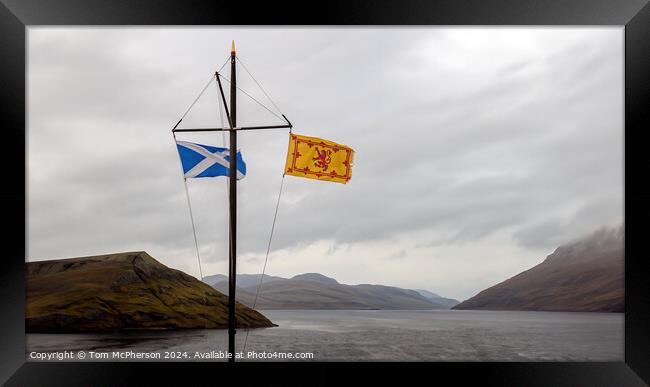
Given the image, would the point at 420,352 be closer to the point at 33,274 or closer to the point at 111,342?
the point at 111,342

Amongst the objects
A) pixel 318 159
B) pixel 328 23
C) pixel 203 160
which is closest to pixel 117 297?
pixel 203 160

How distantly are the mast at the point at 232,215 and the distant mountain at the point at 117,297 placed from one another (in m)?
3.95

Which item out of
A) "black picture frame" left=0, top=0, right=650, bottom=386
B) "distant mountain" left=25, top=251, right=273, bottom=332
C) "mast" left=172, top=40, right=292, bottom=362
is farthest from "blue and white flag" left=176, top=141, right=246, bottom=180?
"distant mountain" left=25, top=251, right=273, bottom=332

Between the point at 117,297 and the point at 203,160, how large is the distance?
4820mm

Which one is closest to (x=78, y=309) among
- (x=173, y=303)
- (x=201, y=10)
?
(x=173, y=303)

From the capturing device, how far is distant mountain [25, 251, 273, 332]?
9.61 metres

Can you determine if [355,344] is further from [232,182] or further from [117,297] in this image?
[232,182]

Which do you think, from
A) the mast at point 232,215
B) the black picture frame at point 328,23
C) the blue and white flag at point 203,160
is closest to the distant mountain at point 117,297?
the black picture frame at point 328,23

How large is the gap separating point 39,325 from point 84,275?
1263mm

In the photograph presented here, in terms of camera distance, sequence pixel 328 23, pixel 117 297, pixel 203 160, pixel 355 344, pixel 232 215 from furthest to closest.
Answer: pixel 355 344 → pixel 117 297 → pixel 203 160 → pixel 232 215 → pixel 328 23

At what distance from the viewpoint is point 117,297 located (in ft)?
33.2

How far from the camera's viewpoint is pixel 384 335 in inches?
499

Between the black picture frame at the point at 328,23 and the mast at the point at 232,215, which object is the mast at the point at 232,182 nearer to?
the mast at the point at 232,215

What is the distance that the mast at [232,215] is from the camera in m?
6.57
